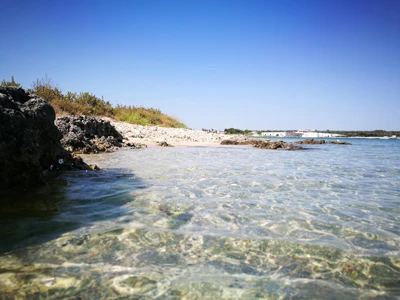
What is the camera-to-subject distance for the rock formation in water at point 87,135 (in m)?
9.45

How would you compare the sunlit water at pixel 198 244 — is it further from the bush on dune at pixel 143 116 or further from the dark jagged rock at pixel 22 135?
the bush on dune at pixel 143 116

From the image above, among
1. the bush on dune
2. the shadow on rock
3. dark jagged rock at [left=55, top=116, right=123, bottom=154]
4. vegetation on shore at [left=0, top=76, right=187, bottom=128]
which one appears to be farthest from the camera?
the bush on dune

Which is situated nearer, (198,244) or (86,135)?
(198,244)

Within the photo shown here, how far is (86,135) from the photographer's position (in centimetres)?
1120

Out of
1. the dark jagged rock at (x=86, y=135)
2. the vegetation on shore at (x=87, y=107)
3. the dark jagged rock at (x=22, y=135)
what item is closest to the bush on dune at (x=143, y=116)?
the vegetation on shore at (x=87, y=107)

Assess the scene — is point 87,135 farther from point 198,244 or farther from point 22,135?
point 198,244

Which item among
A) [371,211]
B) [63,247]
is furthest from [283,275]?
[371,211]

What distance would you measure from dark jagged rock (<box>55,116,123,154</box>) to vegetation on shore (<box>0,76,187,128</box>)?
378 centimetres

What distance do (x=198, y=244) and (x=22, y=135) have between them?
9.99 ft

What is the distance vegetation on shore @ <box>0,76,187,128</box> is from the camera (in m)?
17.0

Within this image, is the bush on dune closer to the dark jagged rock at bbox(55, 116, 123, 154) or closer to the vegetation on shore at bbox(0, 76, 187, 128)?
the vegetation on shore at bbox(0, 76, 187, 128)

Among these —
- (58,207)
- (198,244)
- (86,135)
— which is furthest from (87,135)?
(198,244)

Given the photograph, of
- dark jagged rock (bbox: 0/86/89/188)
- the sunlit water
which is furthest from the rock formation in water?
the sunlit water

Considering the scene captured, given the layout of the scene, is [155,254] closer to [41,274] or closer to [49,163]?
[41,274]
